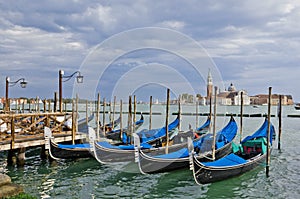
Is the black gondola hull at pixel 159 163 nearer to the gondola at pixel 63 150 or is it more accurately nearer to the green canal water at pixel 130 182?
the green canal water at pixel 130 182

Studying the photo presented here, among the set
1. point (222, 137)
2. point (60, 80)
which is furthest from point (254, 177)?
point (60, 80)

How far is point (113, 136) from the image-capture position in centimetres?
1628

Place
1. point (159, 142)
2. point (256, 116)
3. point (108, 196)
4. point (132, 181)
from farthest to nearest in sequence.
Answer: point (256, 116) < point (159, 142) < point (132, 181) < point (108, 196)

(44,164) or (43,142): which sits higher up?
(43,142)

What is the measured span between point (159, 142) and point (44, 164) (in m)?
4.34

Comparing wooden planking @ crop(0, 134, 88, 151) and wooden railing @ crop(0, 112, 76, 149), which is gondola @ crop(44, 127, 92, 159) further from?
wooden railing @ crop(0, 112, 76, 149)

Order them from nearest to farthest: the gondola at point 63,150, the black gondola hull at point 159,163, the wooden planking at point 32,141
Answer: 1. the black gondola hull at point 159,163
2. the wooden planking at point 32,141
3. the gondola at point 63,150

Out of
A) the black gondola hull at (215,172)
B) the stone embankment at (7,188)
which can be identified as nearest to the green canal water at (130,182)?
the black gondola hull at (215,172)

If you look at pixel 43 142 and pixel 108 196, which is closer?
pixel 108 196

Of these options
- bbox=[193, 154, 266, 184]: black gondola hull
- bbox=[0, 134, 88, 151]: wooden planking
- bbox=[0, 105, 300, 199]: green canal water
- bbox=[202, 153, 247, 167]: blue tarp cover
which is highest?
bbox=[0, 134, 88, 151]: wooden planking

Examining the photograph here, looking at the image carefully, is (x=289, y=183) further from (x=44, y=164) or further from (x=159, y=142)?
(x=44, y=164)

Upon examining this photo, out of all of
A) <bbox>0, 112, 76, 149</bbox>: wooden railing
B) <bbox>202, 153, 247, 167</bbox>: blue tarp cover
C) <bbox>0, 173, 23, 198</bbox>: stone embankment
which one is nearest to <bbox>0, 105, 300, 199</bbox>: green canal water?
<bbox>202, 153, 247, 167</bbox>: blue tarp cover

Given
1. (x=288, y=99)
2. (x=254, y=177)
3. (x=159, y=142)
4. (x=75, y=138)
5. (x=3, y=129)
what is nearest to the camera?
(x=254, y=177)

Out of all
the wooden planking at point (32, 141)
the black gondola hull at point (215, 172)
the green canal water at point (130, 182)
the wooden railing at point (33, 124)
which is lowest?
the green canal water at point (130, 182)
